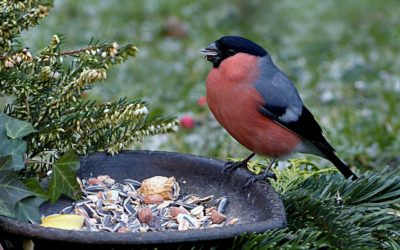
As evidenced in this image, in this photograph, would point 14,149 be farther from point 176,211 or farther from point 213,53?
point 213,53

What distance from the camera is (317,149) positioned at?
3271mm

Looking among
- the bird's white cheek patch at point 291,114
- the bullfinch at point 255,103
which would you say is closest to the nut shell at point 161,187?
the bullfinch at point 255,103

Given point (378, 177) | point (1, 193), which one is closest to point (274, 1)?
point (378, 177)

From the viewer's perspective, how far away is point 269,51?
20.5ft

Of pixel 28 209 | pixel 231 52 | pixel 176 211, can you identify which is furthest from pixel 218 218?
pixel 231 52

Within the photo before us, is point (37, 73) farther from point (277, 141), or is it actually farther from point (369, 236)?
point (369, 236)

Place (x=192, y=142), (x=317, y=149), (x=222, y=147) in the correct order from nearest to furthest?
(x=317, y=149) → (x=222, y=147) → (x=192, y=142)

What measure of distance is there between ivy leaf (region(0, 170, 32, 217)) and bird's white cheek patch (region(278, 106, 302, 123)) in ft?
3.78

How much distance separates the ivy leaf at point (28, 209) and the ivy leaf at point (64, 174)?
124mm

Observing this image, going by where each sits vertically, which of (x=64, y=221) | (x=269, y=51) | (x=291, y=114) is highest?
(x=269, y=51)

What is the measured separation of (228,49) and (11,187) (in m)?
1.14

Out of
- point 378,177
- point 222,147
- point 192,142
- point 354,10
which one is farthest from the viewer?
point 354,10

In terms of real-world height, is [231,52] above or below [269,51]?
below

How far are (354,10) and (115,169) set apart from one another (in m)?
6.24
